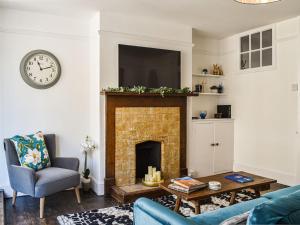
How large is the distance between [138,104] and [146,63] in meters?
0.65

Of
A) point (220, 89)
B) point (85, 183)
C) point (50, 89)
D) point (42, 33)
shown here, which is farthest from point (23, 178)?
point (220, 89)

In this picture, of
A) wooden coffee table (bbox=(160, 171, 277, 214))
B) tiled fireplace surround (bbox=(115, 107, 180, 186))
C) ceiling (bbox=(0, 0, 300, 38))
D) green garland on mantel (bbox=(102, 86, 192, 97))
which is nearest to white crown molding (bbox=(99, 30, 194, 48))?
ceiling (bbox=(0, 0, 300, 38))

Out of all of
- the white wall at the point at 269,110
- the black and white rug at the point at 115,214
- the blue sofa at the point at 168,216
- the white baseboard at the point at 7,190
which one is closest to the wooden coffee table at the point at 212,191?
the black and white rug at the point at 115,214

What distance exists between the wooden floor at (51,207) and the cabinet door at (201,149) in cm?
169

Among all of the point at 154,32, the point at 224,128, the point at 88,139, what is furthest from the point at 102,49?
the point at 224,128

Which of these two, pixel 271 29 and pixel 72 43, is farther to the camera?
pixel 271 29

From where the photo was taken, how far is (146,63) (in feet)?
13.5

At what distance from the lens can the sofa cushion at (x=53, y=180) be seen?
10.0 feet

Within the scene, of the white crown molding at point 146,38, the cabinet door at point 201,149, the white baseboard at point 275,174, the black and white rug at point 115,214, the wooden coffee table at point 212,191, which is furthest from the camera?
the cabinet door at point 201,149

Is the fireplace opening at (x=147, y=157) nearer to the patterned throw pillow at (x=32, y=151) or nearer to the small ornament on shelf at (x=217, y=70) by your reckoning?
the patterned throw pillow at (x=32, y=151)

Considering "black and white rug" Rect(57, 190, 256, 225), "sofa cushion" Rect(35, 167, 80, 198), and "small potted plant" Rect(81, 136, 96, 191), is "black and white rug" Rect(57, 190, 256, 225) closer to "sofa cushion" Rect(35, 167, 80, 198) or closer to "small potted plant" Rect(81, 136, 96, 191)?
"sofa cushion" Rect(35, 167, 80, 198)

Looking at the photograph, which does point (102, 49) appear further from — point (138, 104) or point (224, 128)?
point (224, 128)

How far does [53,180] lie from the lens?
10.3 feet

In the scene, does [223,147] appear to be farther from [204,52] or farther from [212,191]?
[212,191]
